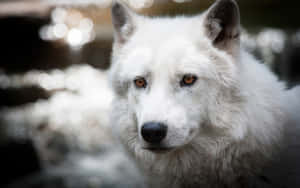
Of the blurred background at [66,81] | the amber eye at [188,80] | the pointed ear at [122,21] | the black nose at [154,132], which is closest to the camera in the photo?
the black nose at [154,132]

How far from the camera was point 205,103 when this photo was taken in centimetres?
282

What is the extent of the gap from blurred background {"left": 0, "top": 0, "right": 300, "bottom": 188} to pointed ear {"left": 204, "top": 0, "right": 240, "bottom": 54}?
385 centimetres

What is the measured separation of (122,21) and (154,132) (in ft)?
4.45

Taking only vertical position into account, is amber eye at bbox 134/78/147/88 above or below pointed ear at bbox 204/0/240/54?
below

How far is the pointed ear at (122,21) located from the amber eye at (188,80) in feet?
2.82

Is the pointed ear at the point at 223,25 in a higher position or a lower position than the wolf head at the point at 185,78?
higher

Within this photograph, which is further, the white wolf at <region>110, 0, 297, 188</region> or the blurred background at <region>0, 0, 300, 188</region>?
the blurred background at <region>0, 0, 300, 188</region>

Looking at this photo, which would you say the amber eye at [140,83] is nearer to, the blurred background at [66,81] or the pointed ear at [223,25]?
the pointed ear at [223,25]

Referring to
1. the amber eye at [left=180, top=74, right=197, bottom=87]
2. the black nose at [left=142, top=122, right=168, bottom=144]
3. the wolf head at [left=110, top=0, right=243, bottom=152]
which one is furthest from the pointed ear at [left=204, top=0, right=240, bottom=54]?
the black nose at [left=142, top=122, right=168, bottom=144]

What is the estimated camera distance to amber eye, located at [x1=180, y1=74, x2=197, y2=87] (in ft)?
9.07

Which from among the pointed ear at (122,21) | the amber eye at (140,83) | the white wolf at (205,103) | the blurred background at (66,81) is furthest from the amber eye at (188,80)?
the blurred background at (66,81)

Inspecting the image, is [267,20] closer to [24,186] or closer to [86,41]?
→ [86,41]

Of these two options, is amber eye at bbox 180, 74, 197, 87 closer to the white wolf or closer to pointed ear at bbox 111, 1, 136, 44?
the white wolf

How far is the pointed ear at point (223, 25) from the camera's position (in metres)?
2.78
